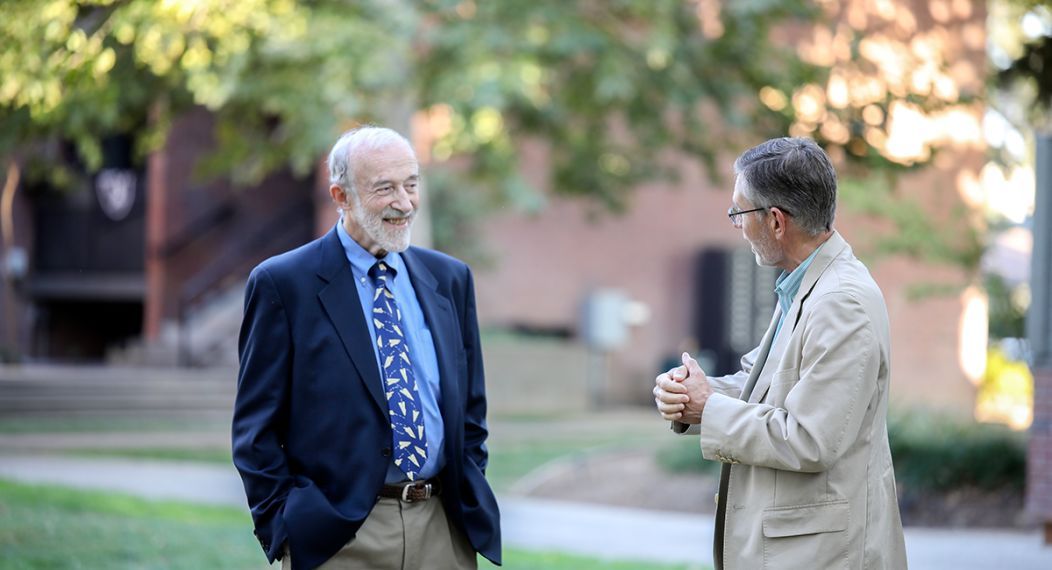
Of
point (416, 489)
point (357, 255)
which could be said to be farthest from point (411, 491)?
point (357, 255)

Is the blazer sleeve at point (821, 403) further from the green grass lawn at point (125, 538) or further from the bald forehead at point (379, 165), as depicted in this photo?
the green grass lawn at point (125, 538)

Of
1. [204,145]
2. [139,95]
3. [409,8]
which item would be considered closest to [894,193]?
[409,8]

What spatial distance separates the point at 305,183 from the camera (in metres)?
26.5

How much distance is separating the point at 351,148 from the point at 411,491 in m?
1.06

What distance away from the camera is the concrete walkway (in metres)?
9.23

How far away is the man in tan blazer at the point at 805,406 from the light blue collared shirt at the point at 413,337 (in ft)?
2.71

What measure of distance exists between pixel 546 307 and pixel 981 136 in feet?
29.3

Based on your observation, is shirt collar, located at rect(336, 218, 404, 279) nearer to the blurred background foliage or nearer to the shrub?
the blurred background foliage

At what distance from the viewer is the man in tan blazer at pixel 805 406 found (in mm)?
3119

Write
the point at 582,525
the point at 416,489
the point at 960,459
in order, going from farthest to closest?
the point at 960,459 < the point at 582,525 < the point at 416,489

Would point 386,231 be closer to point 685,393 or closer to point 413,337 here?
point 413,337

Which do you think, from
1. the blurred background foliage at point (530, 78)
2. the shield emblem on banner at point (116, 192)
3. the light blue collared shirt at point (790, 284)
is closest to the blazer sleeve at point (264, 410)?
the light blue collared shirt at point (790, 284)

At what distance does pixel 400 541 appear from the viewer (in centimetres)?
380

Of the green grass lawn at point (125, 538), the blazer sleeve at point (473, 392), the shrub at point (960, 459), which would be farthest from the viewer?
the shrub at point (960, 459)
